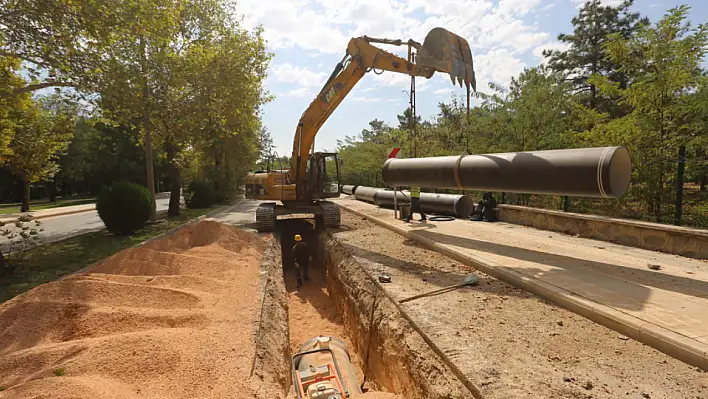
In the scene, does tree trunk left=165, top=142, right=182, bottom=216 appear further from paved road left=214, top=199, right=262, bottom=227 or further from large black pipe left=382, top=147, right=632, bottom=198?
large black pipe left=382, top=147, right=632, bottom=198

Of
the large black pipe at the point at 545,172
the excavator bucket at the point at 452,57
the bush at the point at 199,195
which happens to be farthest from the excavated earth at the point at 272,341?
the bush at the point at 199,195

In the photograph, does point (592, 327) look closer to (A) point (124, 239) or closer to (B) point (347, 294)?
(B) point (347, 294)

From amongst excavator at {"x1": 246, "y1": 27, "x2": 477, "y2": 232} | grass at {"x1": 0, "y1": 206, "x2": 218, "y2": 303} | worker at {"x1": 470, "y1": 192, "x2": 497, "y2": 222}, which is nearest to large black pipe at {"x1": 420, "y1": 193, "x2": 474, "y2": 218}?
worker at {"x1": 470, "y1": 192, "x2": 497, "y2": 222}

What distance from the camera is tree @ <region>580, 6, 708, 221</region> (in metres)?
7.68

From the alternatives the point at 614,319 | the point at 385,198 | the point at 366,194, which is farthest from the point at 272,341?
the point at 366,194

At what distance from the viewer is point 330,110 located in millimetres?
11008

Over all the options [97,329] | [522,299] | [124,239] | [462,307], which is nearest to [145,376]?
[97,329]

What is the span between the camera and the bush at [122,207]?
39.1 ft

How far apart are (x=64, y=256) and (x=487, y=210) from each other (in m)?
13.4

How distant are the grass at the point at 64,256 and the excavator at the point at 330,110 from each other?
435 centimetres

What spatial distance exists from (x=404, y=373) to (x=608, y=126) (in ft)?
29.4

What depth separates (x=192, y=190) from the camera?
75.7ft

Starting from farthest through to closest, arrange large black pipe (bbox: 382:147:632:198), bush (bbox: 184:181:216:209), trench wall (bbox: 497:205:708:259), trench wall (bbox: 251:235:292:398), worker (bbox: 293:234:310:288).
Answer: bush (bbox: 184:181:216:209) → worker (bbox: 293:234:310:288) → trench wall (bbox: 497:205:708:259) → large black pipe (bbox: 382:147:632:198) → trench wall (bbox: 251:235:292:398)

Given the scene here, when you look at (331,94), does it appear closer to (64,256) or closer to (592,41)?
(64,256)
